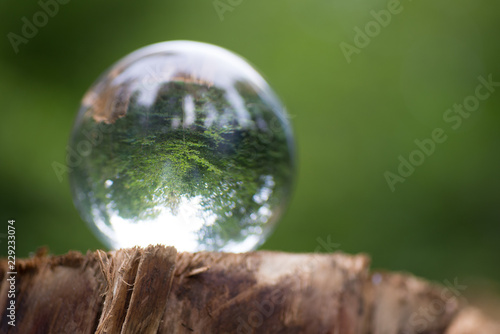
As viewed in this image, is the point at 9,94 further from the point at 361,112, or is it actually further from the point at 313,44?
the point at 361,112

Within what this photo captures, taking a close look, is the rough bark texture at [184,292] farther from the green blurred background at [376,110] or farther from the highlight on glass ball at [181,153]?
the green blurred background at [376,110]

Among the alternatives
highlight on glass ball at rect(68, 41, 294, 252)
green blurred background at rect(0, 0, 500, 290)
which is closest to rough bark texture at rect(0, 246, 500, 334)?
highlight on glass ball at rect(68, 41, 294, 252)

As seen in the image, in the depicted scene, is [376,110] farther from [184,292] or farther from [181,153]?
[184,292]

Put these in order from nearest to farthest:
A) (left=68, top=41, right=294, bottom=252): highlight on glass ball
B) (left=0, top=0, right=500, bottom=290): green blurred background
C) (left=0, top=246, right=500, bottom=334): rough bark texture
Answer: (left=0, top=246, right=500, bottom=334): rough bark texture → (left=68, top=41, right=294, bottom=252): highlight on glass ball → (left=0, top=0, right=500, bottom=290): green blurred background

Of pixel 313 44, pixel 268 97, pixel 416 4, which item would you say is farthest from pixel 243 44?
pixel 268 97

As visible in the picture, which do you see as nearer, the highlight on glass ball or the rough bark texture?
the rough bark texture

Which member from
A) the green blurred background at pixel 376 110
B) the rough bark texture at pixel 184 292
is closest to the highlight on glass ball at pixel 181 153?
the rough bark texture at pixel 184 292

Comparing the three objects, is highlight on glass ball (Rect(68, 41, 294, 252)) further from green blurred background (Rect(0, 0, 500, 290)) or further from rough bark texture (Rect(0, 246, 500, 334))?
green blurred background (Rect(0, 0, 500, 290))
